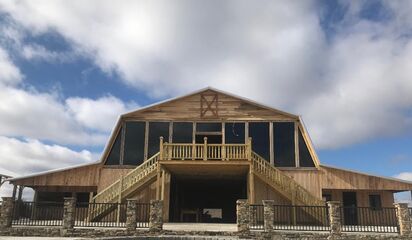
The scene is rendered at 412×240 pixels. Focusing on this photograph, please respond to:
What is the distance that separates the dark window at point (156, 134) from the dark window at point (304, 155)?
8074mm

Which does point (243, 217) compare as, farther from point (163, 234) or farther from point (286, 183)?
point (286, 183)

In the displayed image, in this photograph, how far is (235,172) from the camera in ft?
72.0

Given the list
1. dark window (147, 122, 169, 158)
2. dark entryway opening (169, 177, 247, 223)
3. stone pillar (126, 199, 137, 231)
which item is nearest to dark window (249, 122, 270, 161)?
dark entryway opening (169, 177, 247, 223)

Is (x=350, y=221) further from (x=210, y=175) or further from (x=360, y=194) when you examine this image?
(x=210, y=175)

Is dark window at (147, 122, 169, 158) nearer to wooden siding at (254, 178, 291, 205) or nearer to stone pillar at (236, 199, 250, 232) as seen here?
wooden siding at (254, 178, 291, 205)

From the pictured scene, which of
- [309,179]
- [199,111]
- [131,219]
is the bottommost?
[131,219]

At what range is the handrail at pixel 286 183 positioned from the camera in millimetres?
20078

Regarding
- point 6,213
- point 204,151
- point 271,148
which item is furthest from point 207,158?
point 6,213

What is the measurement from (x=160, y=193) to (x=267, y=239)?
7.66 m

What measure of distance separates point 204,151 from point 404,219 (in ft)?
31.9

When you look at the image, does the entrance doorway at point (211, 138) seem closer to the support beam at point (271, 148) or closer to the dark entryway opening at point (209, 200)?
the support beam at point (271, 148)

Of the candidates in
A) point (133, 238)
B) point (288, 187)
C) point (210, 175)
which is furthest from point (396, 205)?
point (133, 238)

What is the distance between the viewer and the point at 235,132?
23.5 meters

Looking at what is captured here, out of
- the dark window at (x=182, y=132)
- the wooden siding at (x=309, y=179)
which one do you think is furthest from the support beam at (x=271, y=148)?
the dark window at (x=182, y=132)
